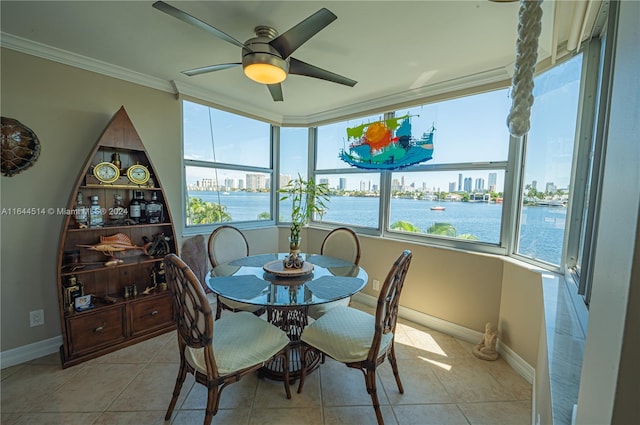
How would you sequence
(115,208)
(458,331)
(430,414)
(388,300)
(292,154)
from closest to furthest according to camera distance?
(388,300)
(430,414)
(115,208)
(458,331)
(292,154)

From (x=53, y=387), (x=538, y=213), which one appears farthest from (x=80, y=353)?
(x=538, y=213)

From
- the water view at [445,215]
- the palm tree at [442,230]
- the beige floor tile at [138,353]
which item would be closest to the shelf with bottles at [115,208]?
the water view at [445,215]

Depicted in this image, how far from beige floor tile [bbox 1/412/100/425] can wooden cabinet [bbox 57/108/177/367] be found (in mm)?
446

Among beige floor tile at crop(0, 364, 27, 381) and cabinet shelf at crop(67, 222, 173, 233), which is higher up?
cabinet shelf at crop(67, 222, 173, 233)

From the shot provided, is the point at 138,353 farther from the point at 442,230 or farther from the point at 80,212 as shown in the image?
the point at 442,230

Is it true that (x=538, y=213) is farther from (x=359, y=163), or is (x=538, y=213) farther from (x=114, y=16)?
(x=114, y=16)

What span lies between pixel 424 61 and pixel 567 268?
73.3 inches

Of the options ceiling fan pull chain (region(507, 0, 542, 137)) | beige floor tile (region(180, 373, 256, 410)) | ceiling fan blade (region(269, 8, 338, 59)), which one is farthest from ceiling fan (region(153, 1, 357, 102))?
beige floor tile (region(180, 373, 256, 410))

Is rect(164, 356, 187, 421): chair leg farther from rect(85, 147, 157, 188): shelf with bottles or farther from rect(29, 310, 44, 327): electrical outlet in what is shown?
rect(85, 147, 157, 188): shelf with bottles

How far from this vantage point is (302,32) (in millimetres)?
1392

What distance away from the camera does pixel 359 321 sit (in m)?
1.74

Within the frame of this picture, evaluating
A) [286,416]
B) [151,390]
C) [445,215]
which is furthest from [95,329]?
[445,215]

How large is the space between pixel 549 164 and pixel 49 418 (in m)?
3.69

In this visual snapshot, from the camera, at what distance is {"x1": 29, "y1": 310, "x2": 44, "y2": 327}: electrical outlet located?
80.8 inches
